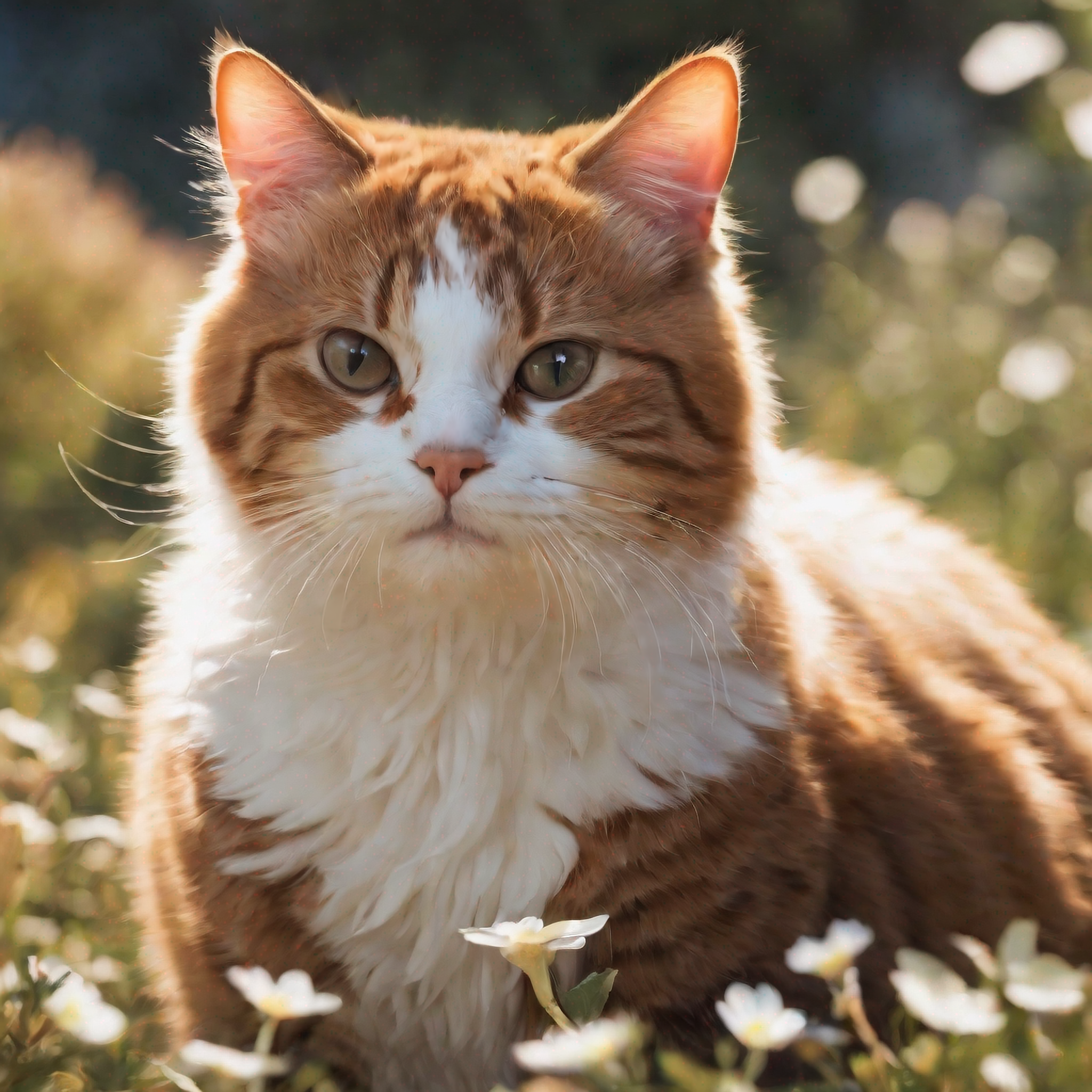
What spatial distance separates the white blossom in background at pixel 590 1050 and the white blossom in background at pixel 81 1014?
0.46 m

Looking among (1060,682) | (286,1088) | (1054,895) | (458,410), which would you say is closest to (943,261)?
(1060,682)

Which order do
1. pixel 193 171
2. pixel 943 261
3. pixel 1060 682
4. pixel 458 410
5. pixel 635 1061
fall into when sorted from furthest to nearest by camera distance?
1. pixel 193 171
2. pixel 943 261
3. pixel 1060 682
4. pixel 458 410
5. pixel 635 1061

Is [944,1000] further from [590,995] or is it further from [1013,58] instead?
[1013,58]

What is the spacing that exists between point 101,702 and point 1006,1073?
1.75m

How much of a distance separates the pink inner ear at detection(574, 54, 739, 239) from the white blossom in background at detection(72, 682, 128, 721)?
4.19 feet

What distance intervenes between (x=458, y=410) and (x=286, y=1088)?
88cm

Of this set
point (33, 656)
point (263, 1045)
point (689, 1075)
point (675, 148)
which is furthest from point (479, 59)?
point (689, 1075)

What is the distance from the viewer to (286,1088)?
5.07 ft

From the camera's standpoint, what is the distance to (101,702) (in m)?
2.28

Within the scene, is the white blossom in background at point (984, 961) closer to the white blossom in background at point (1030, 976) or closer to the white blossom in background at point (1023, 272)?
the white blossom in background at point (1030, 976)

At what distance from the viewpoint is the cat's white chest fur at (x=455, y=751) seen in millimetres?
1515

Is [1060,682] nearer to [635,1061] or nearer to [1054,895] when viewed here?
[1054,895]

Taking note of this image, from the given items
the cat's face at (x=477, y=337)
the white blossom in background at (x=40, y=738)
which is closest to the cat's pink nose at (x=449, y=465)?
the cat's face at (x=477, y=337)

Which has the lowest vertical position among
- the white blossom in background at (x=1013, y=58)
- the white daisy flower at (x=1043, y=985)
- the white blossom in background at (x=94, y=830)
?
the white blossom in background at (x=94, y=830)
